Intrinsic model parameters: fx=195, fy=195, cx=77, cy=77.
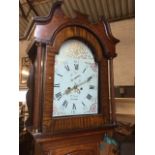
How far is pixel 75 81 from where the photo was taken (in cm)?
86

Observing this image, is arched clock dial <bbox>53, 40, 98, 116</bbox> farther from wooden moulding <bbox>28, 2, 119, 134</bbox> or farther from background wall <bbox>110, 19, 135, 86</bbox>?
background wall <bbox>110, 19, 135, 86</bbox>

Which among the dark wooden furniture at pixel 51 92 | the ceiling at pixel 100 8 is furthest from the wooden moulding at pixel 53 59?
the ceiling at pixel 100 8

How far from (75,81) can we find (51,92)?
0.13m

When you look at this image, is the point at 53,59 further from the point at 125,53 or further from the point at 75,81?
the point at 125,53

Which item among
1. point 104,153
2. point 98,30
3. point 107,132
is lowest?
point 104,153

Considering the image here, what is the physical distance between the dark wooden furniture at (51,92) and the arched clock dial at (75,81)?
0.09ft

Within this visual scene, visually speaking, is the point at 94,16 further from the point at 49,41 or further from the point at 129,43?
the point at 49,41

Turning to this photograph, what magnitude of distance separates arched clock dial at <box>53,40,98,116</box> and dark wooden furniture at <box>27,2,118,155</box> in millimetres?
26

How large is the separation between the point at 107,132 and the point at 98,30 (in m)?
0.48

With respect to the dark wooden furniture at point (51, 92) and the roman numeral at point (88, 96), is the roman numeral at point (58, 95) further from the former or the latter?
the roman numeral at point (88, 96)

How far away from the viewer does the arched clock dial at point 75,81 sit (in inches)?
32.2

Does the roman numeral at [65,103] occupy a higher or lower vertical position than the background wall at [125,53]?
lower
